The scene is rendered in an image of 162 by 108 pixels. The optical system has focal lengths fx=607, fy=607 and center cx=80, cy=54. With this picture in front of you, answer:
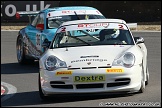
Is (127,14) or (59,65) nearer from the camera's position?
(59,65)

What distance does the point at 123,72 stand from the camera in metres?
9.41

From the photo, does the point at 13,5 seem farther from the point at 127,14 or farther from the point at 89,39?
the point at 89,39

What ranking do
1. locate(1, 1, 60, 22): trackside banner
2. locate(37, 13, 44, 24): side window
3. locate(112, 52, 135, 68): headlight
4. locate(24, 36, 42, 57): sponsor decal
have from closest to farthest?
locate(112, 52, 135, 68): headlight, locate(24, 36, 42, 57): sponsor decal, locate(37, 13, 44, 24): side window, locate(1, 1, 60, 22): trackside banner

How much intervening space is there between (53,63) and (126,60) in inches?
45.9

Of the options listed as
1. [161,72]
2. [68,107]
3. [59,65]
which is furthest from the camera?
[161,72]

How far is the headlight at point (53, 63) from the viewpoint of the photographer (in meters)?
9.64

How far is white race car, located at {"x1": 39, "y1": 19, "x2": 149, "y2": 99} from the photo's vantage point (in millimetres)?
9367

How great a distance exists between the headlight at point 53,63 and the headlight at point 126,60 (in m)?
0.83

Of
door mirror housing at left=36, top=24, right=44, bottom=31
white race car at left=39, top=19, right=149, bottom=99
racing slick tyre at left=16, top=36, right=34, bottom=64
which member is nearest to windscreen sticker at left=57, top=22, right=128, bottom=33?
white race car at left=39, top=19, right=149, bottom=99

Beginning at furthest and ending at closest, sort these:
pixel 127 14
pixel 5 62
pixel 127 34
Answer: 1. pixel 127 14
2. pixel 5 62
3. pixel 127 34

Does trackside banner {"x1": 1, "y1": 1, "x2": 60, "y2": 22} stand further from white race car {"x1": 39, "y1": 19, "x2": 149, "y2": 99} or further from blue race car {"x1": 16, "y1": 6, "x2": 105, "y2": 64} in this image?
white race car {"x1": 39, "y1": 19, "x2": 149, "y2": 99}

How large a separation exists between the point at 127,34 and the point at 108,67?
145 centimetres

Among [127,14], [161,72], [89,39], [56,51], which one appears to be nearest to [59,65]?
[56,51]

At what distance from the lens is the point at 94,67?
372 inches
